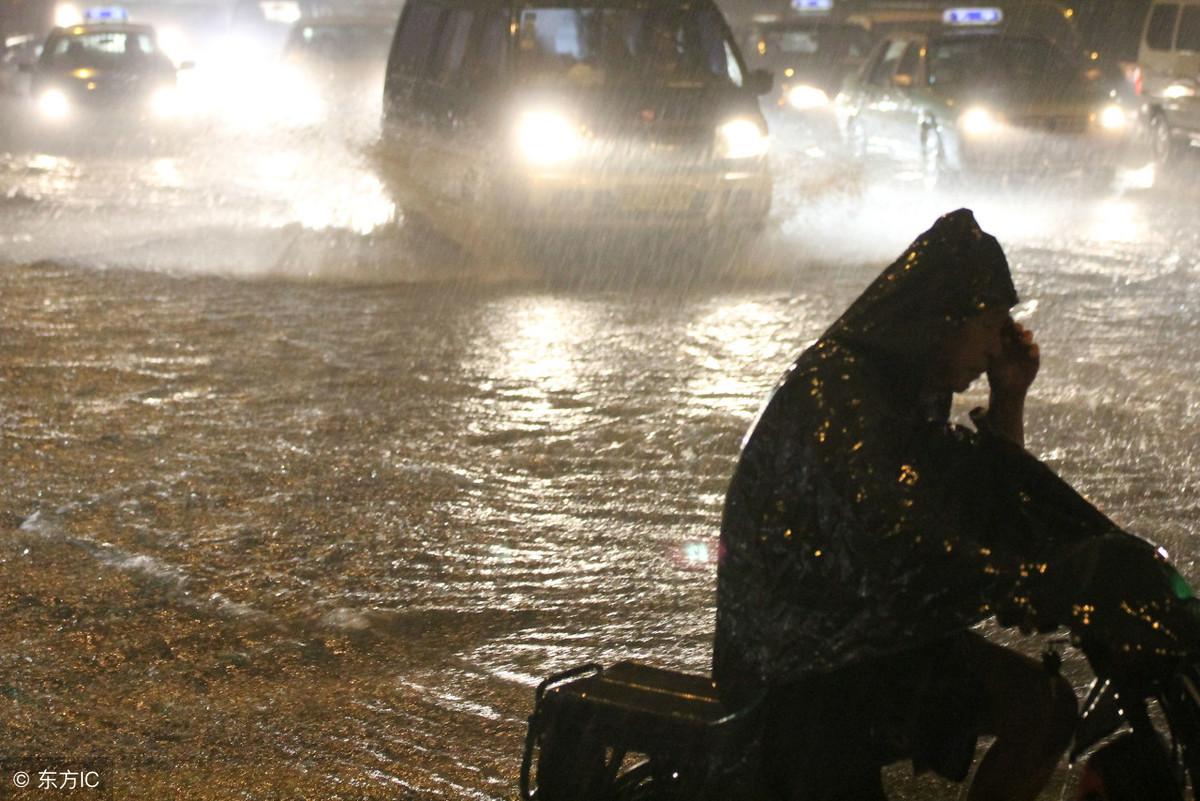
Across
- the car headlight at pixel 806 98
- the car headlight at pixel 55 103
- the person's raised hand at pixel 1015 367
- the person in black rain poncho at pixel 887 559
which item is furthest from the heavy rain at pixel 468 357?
the car headlight at pixel 55 103

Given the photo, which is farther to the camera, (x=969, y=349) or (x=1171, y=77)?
(x=1171, y=77)

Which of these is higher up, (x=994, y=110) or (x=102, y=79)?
(x=102, y=79)

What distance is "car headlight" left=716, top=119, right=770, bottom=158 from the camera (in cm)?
1176

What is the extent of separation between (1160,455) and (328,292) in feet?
19.5

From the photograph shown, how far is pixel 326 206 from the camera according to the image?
1580cm

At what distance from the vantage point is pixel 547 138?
450 inches

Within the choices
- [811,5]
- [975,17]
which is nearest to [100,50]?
[811,5]

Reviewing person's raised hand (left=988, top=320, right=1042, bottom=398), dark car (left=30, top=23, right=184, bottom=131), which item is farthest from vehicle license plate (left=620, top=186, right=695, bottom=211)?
dark car (left=30, top=23, right=184, bottom=131)

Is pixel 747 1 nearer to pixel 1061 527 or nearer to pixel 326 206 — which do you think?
pixel 326 206

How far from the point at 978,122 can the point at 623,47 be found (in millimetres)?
5109

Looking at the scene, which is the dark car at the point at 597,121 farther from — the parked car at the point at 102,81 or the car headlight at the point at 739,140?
the parked car at the point at 102,81

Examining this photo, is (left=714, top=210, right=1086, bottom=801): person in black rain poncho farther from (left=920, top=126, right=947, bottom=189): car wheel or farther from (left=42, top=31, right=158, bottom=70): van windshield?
(left=42, top=31, right=158, bottom=70): van windshield

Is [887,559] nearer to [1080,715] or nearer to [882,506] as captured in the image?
[882,506]

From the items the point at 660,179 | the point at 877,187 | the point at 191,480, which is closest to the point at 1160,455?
the point at 191,480
